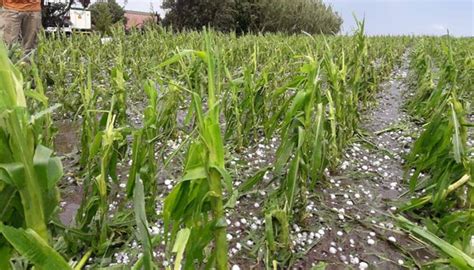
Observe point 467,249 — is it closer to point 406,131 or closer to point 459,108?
point 459,108

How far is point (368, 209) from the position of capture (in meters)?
1.66

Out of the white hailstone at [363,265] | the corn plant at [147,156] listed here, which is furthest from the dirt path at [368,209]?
the corn plant at [147,156]

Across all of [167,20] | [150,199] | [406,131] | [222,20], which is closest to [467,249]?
[150,199]

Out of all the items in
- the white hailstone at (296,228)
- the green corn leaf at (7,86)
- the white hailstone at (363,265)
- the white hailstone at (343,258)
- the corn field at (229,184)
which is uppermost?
the green corn leaf at (7,86)

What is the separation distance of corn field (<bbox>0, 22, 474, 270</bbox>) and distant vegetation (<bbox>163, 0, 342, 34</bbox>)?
1321 cm

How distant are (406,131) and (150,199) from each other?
179cm

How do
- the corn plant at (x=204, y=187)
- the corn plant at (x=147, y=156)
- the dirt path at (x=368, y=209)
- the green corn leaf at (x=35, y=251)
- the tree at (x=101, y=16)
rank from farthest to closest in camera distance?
the tree at (x=101, y=16), the dirt path at (x=368, y=209), the corn plant at (x=147, y=156), the corn plant at (x=204, y=187), the green corn leaf at (x=35, y=251)

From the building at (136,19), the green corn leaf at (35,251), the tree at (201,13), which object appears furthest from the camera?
the tree at (201,13)

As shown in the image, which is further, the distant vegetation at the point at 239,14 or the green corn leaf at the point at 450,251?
the distant vegetation at the point at 239,14

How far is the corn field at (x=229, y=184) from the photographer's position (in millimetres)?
698

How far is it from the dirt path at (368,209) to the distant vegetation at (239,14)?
13.1 m

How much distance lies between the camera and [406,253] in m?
1.39

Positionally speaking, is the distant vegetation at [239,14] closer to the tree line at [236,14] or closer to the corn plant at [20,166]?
the tree line at [236,14]

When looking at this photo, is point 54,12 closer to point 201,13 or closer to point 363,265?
point 201,13
